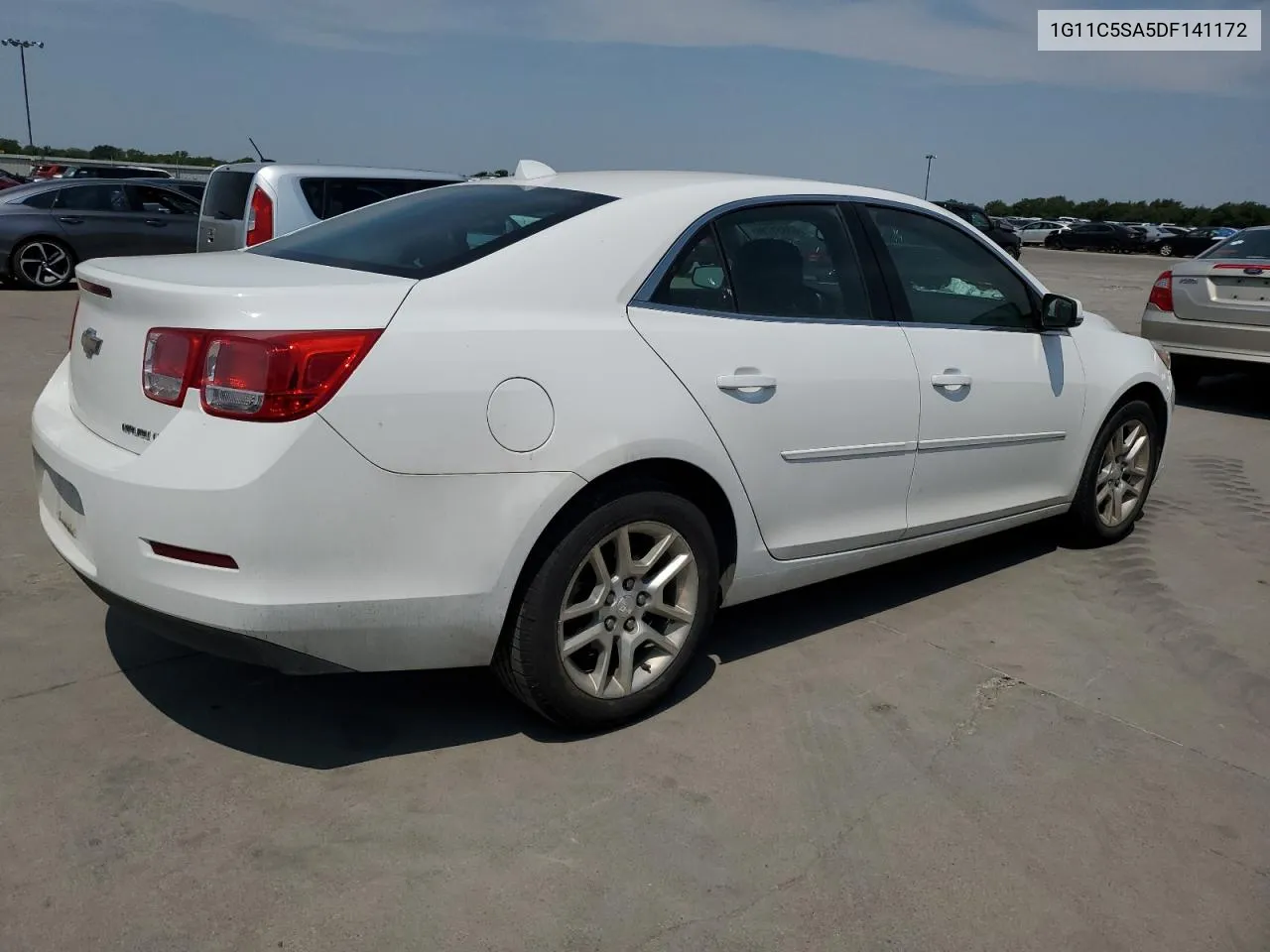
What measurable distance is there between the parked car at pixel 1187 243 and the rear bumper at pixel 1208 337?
125ft

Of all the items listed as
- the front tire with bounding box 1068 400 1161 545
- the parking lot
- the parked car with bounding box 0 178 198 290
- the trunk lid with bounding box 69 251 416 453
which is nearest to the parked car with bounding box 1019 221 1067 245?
the parked car with bounding box 0 178 198 290

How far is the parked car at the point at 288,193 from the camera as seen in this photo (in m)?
8.92

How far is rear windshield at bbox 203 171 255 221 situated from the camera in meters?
9.76

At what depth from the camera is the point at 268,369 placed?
253cm

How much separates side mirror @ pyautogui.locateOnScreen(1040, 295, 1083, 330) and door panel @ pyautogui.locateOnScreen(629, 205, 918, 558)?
3.13ft

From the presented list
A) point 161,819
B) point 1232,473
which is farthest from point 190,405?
point 1232,473

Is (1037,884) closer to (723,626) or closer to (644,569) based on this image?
(644,569)

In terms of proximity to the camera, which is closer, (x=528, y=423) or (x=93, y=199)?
(x=528, y=423)

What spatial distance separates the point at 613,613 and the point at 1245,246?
26.6ft

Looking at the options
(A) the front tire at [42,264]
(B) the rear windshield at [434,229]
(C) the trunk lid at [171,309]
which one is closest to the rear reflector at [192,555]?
(C) the trunk lid at [171,309]

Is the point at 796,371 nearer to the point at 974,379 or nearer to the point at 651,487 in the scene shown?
the point at 651,487

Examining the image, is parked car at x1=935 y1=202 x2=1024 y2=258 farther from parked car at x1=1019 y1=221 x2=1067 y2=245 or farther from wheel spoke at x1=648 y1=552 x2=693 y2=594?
wheel spoke at x1=648 y1=552 x2=693 y2=594

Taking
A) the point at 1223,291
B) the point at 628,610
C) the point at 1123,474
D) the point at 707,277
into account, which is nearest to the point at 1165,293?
the point at 1223,291

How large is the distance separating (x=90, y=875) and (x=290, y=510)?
0.91 meters
